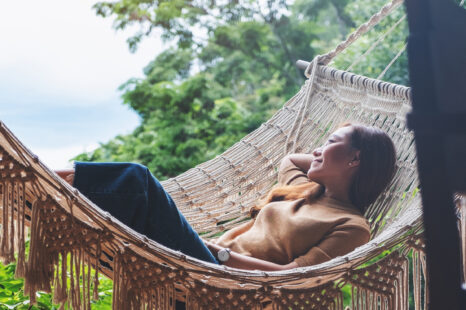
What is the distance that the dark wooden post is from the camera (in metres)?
0.72

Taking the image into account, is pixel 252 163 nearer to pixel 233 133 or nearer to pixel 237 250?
pixel 237 250

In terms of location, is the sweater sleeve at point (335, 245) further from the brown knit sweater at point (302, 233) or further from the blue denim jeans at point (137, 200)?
the blue denim jeans at point (137, 200)

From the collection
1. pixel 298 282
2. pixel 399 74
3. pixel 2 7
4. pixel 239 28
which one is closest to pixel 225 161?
Answer: pixel 298 282

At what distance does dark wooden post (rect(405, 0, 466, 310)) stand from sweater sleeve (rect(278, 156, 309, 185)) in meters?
1.02

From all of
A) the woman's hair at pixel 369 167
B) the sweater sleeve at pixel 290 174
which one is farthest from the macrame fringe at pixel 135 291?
the sweater sleeve at pixel 290 174

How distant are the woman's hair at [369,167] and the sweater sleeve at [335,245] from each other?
0.15 m

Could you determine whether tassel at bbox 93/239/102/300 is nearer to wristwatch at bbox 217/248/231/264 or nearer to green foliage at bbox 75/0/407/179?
wristwatch at bbox 217/248/231/264

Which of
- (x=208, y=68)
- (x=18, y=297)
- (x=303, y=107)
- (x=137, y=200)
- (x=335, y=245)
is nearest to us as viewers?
(x=137, y=200)

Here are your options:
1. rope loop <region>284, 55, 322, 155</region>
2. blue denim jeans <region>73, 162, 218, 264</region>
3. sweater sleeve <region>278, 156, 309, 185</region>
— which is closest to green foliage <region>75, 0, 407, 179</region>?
rope loop <region>284, 55, 322, 155</region>

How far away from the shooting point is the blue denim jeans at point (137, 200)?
1274 mm

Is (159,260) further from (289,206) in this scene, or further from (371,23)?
(371,23)

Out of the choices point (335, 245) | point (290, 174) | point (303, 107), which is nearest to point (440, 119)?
point (335, 245)

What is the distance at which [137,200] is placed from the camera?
1309 mm

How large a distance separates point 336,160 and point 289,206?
0.18 metres
